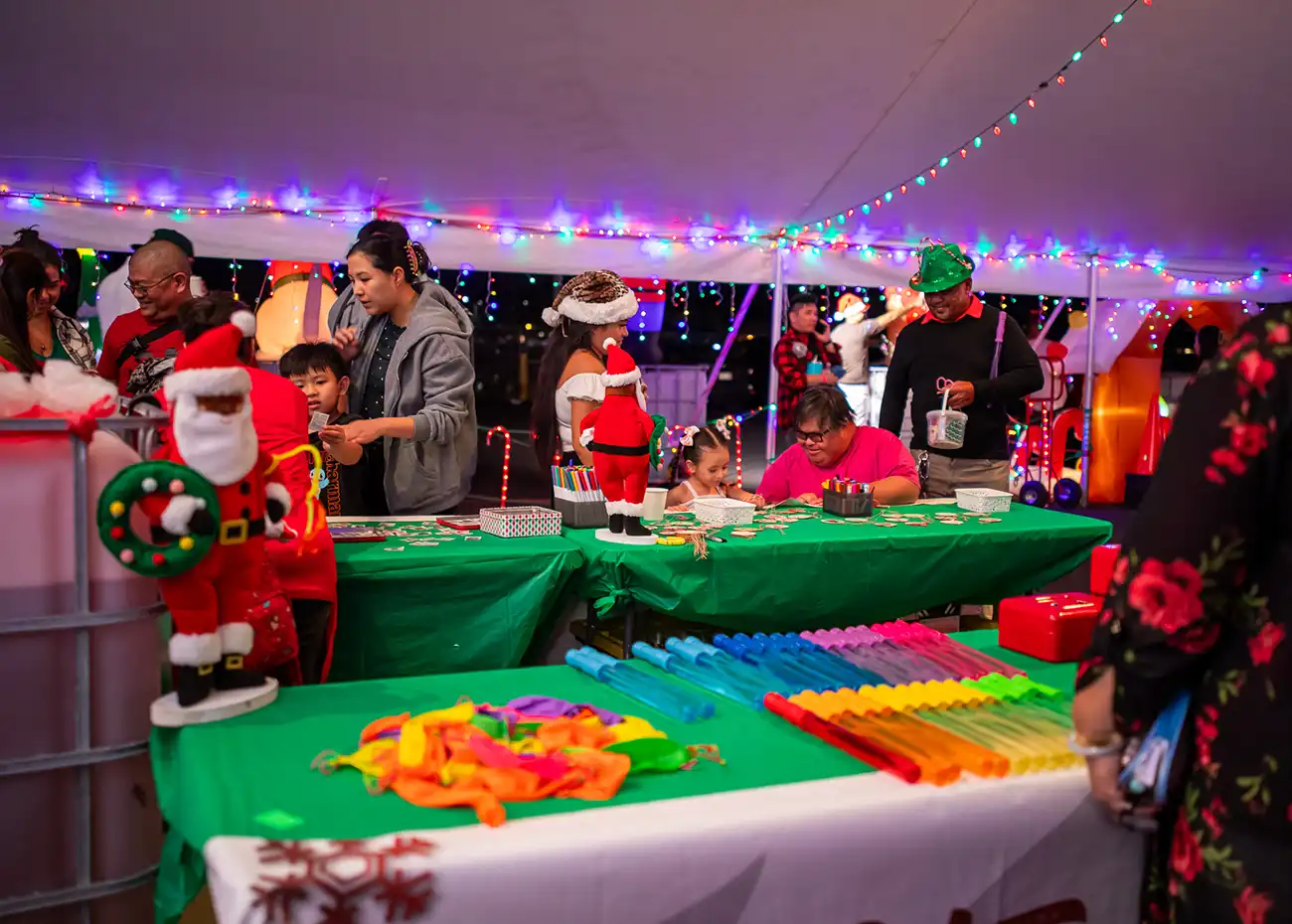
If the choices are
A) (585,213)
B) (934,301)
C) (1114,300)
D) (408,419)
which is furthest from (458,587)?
(1114,300)

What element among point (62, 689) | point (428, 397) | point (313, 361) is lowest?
point (62, 689)

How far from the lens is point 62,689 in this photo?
1661 mm

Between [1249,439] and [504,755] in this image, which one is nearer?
[1249,439]

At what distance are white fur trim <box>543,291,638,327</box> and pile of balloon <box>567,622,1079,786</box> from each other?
61.3 inches

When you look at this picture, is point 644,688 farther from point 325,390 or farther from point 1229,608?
point 325,390

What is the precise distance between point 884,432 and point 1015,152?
106 inches

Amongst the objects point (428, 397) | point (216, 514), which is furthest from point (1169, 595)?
point (428, 397)

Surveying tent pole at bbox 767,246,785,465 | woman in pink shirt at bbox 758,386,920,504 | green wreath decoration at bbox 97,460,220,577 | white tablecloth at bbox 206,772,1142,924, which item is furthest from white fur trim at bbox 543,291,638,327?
tent pole at bbox 767,246,785,465

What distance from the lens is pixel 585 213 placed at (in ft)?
21.1

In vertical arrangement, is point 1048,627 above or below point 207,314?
below

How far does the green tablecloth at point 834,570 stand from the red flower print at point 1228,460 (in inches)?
74.0

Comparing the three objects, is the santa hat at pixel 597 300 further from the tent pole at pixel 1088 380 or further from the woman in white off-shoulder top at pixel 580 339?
the tent pole at pixel 1088 380

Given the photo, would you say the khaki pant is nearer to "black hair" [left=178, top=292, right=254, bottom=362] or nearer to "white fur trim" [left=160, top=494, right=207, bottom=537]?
"black hair" [left=178, top=292, right=254, bottom=362]

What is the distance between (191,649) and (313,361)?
1624 mm
